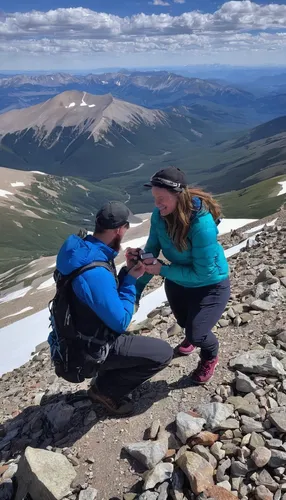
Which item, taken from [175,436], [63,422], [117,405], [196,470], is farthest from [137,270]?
[63,422]

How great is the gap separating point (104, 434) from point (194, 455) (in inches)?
85.2

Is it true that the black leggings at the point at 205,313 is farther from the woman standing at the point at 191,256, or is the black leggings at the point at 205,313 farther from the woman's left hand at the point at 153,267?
the woman's left hand at the point at 153,267

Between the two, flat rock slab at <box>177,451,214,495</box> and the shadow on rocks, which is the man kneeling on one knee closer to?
the shadow on rocks

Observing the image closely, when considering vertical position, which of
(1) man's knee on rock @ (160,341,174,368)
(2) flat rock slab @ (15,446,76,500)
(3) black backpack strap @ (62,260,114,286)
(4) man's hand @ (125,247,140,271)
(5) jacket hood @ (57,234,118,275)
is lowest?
(2) flat rock slab @ (15,446,76,500)

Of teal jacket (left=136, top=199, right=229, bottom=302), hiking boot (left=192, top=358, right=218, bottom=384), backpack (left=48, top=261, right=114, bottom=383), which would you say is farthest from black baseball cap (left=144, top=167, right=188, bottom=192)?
hiking boot (left=192, top=358, right=218, bottom=384)

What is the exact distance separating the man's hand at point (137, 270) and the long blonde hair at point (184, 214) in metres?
0.73

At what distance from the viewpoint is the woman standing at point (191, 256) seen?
756 centimetres

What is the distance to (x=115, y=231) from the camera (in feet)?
24.4

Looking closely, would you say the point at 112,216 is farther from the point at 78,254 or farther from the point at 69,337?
the point at 69,337

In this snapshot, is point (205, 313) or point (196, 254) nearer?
point (196, 254)

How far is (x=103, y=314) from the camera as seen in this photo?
7086 millimetres

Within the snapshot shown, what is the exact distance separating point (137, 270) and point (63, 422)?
368 cm

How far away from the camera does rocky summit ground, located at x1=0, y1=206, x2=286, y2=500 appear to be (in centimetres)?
663

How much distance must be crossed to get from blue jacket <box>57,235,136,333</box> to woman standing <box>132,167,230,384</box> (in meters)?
1.15
